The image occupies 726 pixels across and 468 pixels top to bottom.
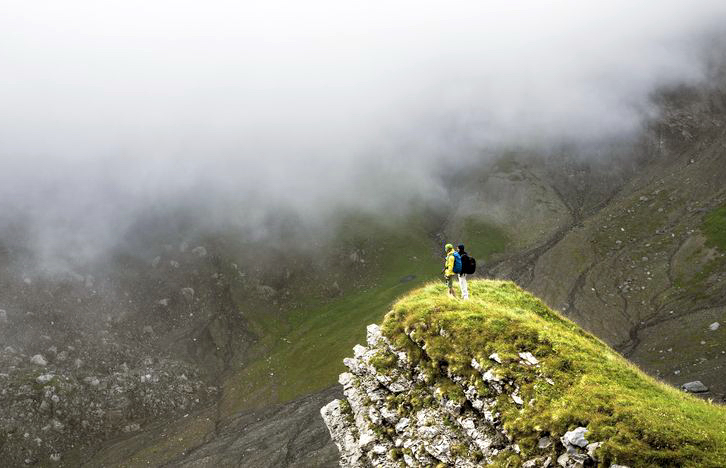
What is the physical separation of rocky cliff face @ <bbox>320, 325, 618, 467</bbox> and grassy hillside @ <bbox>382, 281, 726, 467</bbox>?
1.14 feet

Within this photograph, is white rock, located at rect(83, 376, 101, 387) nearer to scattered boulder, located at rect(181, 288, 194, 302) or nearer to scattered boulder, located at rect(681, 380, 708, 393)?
scattered boulder, located at rect(181, 288, 194, 302)

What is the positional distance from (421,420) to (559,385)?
805cm

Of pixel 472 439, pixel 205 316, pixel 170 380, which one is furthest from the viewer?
pixel 205 316

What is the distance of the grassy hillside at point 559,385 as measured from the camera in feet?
49.5

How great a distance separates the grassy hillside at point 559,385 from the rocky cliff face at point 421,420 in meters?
0.35

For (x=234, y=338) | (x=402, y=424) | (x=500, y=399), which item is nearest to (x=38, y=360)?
(x=234, y=338)

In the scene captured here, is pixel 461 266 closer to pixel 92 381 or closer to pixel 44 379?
pixel 92 381

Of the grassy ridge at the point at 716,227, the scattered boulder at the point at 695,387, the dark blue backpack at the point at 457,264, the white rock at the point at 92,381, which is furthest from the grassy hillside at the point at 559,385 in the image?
the grassy ridge at the point at 716,227

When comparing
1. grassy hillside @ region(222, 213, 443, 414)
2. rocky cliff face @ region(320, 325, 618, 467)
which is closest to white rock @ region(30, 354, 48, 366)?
grassy hillside @ region(222, 213, 443, 414)

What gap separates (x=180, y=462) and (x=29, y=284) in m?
103

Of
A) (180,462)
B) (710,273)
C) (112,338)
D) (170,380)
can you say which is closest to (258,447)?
(180,462)

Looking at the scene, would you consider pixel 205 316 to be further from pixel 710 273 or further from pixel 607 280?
pixel 710 273

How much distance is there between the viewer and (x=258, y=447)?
11350cm

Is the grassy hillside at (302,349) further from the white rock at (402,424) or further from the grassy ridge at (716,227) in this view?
the white rock at (402,424)
